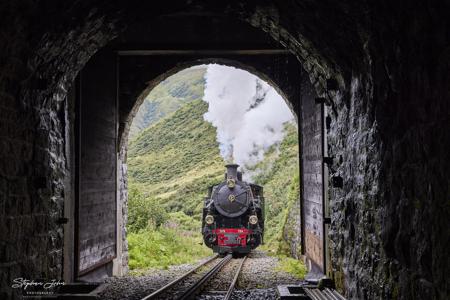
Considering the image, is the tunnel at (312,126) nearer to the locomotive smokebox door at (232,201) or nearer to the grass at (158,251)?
the grass at (158,251)

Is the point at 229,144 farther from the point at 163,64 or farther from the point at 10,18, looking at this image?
the point at 10,18

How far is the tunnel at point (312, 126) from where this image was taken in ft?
12.2

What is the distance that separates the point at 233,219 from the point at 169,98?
53.8m

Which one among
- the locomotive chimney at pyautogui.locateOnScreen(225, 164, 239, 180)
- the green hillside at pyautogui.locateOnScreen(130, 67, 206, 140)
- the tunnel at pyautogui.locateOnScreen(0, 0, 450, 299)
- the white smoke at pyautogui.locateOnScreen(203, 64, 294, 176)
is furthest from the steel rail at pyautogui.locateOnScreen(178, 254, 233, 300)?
the green hillside at pyautogui.locateOnScreen(130, 67, 206, 140)

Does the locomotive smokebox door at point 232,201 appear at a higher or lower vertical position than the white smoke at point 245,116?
lower

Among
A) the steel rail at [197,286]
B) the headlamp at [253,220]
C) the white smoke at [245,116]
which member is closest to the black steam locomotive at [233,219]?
the headlamp at [253,220]

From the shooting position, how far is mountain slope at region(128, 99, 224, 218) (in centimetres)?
3316

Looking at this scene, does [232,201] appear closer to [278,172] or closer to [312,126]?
[312,126]

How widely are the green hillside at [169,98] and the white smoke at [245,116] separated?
74.2ft

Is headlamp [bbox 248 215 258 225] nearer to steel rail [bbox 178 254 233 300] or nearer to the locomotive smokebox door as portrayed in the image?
the locomotive smokebox door

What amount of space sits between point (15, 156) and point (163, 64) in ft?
23.8

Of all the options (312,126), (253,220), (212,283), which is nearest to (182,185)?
(253,220)

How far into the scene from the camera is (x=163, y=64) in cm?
1209

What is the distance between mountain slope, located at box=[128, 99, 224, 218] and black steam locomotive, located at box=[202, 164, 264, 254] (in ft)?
40.9
